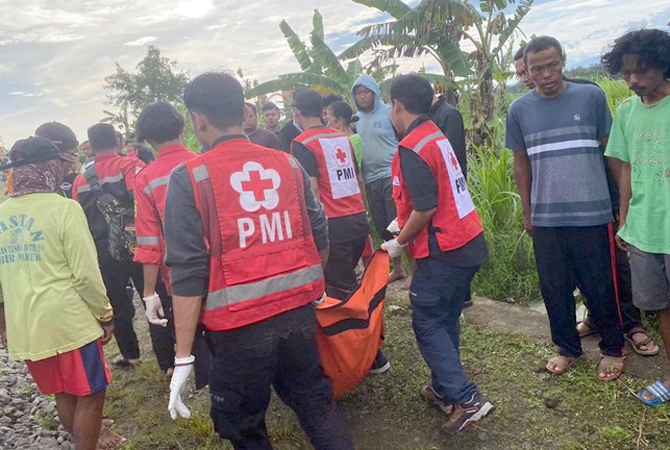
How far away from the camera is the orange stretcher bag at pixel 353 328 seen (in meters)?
2.39

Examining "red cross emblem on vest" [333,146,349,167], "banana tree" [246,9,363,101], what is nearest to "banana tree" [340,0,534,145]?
"banana tree" [246,9,363,101]

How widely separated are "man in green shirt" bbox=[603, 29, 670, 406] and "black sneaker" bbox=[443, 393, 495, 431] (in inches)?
33.2

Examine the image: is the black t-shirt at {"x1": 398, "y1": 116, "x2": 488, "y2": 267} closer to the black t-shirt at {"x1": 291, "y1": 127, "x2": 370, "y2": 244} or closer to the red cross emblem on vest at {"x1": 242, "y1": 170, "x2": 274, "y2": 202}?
the red cross emblem on vest at {"x1": 242, "y1": 170, "x2": 274, "y2": 202}

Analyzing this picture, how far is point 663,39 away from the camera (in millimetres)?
2352

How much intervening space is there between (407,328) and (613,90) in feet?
17.9

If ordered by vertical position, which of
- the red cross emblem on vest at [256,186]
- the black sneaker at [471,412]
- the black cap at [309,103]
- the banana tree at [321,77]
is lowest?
the black sneaker at [471,412]

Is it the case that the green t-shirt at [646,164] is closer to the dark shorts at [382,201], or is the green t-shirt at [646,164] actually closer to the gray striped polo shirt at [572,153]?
the gray striped polo shirt at [572,153]

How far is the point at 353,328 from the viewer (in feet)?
8.06

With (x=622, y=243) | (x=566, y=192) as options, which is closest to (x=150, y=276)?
(x=566, y=192)

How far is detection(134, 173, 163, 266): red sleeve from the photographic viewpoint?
3021 mm

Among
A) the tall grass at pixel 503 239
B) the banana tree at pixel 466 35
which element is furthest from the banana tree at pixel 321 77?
the tall grass at pixel 503 239

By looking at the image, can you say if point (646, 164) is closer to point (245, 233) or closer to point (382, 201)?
point (245, 233)

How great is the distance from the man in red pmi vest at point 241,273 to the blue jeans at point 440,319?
776mm

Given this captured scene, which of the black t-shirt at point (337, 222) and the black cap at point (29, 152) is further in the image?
the black t-shirt at point (337, 222)
